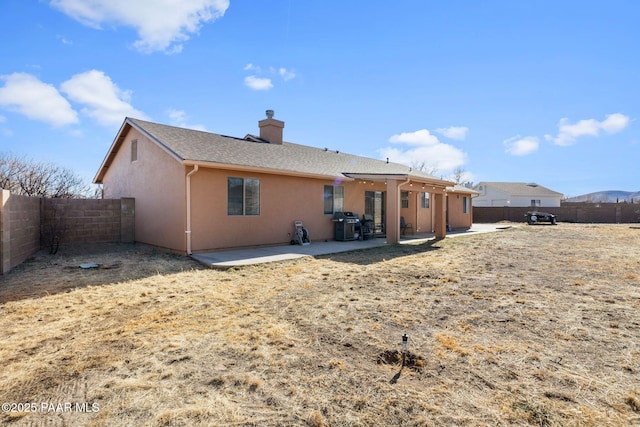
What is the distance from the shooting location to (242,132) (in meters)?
15.0

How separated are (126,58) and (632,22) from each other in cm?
1344

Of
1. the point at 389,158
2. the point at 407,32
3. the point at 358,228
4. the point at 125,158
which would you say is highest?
the point at 407,32

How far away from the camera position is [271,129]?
14367 mm

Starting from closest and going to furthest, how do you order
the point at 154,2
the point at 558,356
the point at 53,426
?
the point at 53,426
the point at 558,356
the point at 154,2

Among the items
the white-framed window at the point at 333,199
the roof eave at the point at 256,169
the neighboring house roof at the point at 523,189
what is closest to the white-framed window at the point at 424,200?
the white-framed window at the point at 333,199

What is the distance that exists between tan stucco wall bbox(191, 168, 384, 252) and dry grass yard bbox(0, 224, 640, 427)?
290cm

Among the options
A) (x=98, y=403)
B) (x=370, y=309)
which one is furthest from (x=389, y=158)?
(x=98, y=403)

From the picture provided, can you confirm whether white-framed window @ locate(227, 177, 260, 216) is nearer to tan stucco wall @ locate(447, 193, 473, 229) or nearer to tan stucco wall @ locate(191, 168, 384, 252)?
tan stucco wall @ locate(191, 168, 384, 252)

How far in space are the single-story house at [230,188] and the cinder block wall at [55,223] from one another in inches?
22.4

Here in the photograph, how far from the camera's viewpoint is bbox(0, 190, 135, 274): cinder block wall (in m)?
6.65

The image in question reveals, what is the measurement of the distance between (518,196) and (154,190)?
130ft

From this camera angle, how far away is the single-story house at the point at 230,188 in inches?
349

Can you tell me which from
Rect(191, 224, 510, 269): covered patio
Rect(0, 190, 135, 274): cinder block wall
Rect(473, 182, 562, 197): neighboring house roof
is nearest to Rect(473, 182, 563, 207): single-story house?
Rect(473, 182, 562, 197): neighboring house roof

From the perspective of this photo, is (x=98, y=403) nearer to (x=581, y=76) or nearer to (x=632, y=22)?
(x=632, y=22)
